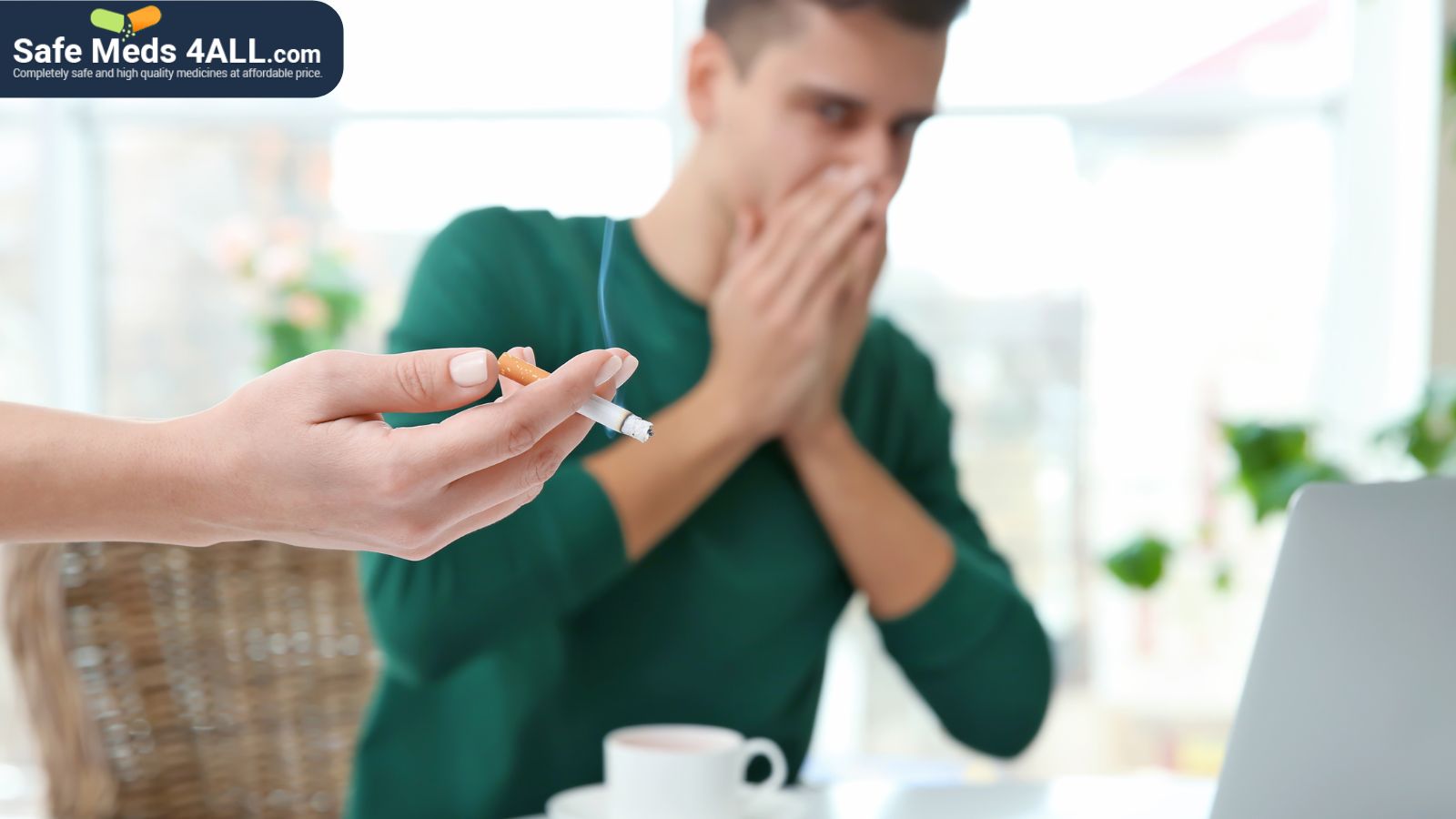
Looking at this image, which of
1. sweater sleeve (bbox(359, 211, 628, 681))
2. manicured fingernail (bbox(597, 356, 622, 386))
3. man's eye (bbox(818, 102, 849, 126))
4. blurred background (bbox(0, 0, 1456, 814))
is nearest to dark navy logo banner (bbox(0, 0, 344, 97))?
sweater sleeve (bbox(359, 211, 628, 681))

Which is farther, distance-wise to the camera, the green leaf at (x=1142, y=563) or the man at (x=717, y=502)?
the green leaf at (x=1142, y=563)

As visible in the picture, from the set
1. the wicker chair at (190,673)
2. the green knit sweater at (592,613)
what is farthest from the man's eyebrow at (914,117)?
the wicker chair at (190,673)

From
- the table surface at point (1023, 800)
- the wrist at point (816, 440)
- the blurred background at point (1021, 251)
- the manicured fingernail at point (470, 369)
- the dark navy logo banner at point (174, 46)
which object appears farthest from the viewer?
the blurred background at point (1021, 251)

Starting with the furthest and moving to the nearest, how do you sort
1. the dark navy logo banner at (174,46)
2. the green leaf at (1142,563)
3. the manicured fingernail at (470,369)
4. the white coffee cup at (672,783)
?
the green leaf at (1142,563) < the dark navy logo banner at (174,46) < the white coffee cup at (672,783) < the manicured fingernail at (470,369)

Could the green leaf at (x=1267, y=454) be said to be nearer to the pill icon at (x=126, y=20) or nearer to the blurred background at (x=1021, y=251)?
the blurred background at (x=1021, y=251)

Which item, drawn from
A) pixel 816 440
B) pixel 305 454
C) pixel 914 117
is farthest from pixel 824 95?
pixel 305 454

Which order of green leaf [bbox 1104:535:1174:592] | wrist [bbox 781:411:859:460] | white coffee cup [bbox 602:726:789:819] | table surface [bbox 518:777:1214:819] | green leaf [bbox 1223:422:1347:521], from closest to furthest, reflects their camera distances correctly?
white coffee cup [bbox 602:726:789:819] < table surface [bbox 518:777:1214:819] < wrist [bbox 781:411:859:460] < green leaf [bbox 1223:422:1347:521] < green leaf [bbox 1104:535:1174:592]

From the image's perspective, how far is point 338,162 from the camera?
2.13 meters

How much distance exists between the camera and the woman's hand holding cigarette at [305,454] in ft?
1.59

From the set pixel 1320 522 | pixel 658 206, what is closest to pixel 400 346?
pixel 658 206

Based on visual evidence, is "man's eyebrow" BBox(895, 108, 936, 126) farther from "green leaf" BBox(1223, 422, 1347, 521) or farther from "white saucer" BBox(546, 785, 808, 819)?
"green leaf" BBox(1223, 422, 1347, 521)

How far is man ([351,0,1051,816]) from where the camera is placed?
2.96 ft

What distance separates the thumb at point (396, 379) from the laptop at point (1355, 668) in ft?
1.25

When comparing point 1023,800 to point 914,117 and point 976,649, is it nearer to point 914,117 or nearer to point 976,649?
point 976,649
